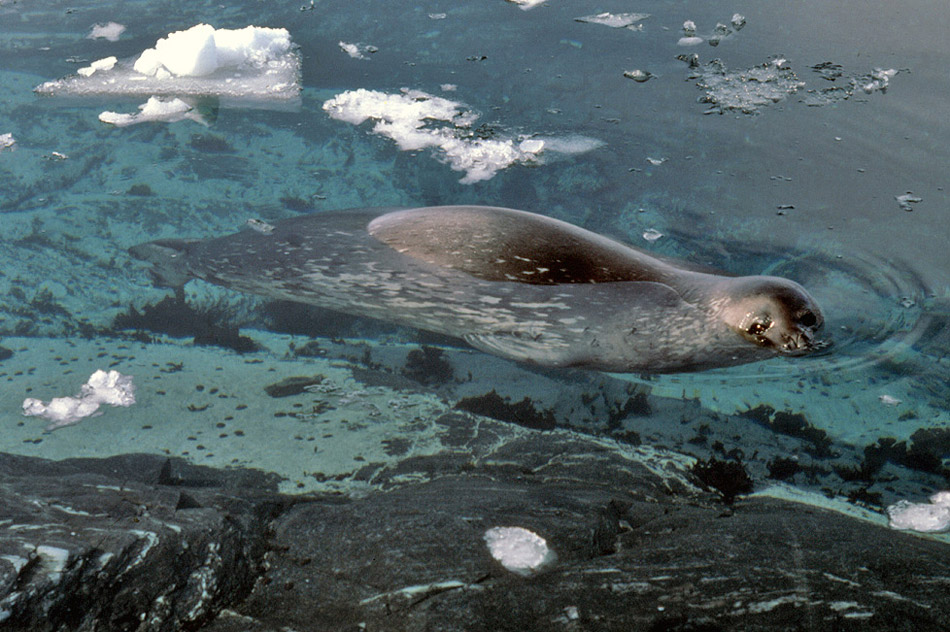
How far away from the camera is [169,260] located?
3.96 meters

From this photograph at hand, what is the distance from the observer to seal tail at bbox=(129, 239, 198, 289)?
3.90m

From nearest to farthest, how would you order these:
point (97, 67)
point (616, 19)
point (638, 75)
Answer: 1. point (638, 75)
2. point (97, 67)
3. point (616, 19)

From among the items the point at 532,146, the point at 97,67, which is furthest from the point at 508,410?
the point at 97,67

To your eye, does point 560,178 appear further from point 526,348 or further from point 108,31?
point 108,31

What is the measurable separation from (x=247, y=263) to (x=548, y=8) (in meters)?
4.94

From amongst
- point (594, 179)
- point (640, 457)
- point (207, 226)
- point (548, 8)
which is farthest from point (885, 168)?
point (207, 226)

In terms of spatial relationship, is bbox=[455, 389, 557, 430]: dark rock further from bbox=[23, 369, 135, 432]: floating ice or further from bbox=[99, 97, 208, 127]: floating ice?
bbox=[99, 97, 208, 127]: floating ice

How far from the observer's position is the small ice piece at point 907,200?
4.05 meters

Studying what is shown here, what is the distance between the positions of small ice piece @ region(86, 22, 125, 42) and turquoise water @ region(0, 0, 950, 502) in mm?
176

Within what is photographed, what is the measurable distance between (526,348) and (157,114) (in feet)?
12.9

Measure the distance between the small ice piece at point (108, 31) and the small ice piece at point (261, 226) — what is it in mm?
3819

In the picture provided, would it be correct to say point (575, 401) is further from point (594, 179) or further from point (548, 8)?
point (548, 8)

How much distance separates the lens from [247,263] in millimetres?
3555

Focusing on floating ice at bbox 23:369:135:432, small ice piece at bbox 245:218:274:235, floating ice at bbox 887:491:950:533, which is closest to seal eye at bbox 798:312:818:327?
floating ice at bbox 887:491:950:533
